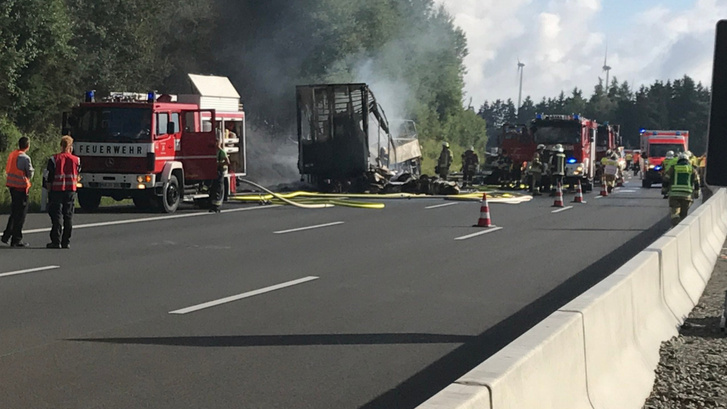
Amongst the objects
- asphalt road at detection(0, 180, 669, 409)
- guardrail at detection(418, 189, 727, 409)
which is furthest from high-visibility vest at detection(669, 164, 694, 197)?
guardrail at detection(418, 189, 727, 409)

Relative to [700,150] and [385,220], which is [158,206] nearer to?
[385,220]

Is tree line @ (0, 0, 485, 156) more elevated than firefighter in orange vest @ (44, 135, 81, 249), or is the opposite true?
tree line @ (0, 0, 485, 156)

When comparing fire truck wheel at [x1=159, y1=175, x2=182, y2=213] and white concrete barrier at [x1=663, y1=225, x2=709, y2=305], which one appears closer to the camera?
white concrete barrier at [x1=663, y1=225, x2=709, y2=305]

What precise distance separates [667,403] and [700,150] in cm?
15642

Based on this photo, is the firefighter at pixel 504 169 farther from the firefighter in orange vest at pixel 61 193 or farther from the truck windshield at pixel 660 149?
the firefighter in orange vest at pixel 61 193

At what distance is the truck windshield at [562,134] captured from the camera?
39.6 meters

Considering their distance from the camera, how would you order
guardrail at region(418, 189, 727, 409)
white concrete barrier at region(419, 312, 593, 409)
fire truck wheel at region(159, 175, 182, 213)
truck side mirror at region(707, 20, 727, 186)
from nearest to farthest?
1. white concrete barrier at region(419, 312, 593, 409)
2. guardrail at region(418, 189, 727, 409)
3. truck side mirror at region(707, 20, 727, 186)
4. fire truck wheel at region(159, 175, 182, 213)

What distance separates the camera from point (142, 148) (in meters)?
23.7

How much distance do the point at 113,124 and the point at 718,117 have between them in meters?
17.0

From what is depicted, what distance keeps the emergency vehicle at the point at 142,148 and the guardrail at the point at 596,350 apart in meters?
14.2

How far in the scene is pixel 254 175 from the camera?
1874 inches

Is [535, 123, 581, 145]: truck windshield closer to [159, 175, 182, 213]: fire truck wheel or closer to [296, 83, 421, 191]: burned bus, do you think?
[296, 83, 421, 191]: burned bus

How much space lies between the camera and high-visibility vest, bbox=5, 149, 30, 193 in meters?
16.2

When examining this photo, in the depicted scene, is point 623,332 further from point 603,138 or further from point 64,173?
point 603,138
